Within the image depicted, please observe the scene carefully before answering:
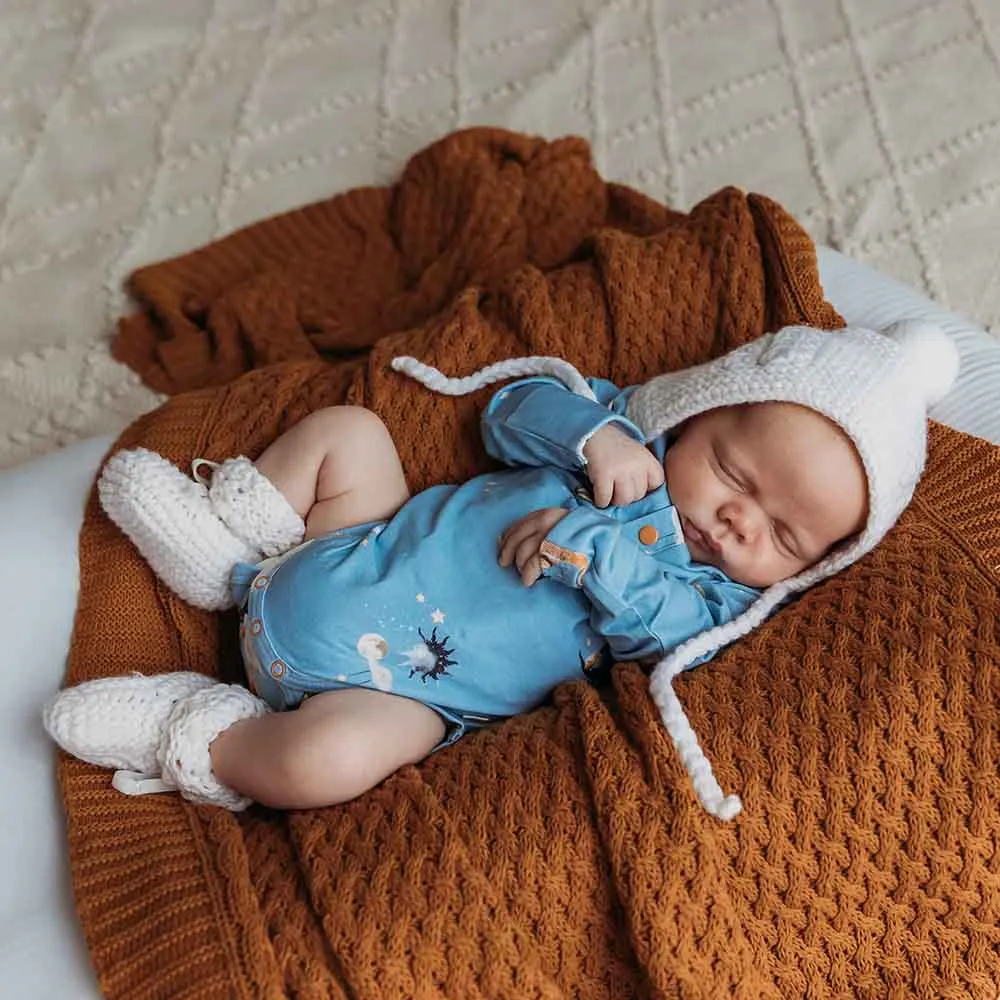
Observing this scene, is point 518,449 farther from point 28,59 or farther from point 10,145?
point 28,59

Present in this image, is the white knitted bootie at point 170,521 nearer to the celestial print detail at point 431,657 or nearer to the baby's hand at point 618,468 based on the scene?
the celestial print detail at point 431,657

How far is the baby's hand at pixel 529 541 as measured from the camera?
1094mm

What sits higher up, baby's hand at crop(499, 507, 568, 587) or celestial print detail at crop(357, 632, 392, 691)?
baby's hand at crop(499, 507, 568, 587)

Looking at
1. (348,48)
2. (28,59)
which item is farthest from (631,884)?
(28,59)

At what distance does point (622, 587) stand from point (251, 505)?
15.8 inches

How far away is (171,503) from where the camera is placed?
1.13 m

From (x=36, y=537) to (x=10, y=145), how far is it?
3.02 ft

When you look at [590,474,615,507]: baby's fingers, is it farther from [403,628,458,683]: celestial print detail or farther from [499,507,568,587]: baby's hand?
[403,628,458,683]: celestial print detail

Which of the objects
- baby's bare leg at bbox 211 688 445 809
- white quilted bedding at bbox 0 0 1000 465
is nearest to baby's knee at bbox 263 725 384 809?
baby's bare leg at bbox 211 688 445 809

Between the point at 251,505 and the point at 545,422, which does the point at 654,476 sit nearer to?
the point at 545,422

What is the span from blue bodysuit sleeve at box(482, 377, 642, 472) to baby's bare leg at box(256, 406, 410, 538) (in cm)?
14

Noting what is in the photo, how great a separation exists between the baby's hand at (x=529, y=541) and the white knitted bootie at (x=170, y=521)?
0.95 ft

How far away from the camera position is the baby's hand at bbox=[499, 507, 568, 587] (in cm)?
109

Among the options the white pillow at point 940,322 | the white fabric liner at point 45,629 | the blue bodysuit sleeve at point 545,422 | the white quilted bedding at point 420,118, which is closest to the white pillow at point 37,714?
the white fabric liner at point 45,629
